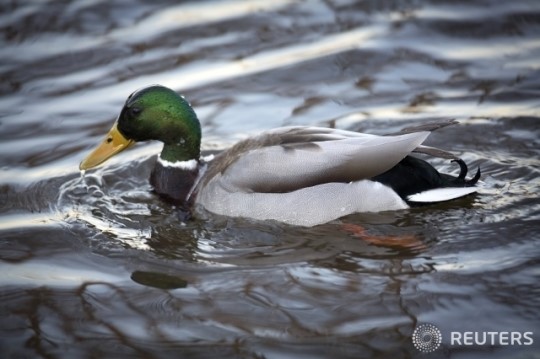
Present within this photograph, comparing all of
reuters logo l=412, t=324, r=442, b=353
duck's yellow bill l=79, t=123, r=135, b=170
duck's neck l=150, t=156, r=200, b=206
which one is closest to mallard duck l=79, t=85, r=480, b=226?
duck's neck l=150, t=156, r=200, b=206

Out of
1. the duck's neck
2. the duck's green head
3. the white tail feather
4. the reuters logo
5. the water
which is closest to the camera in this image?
the reuters logo

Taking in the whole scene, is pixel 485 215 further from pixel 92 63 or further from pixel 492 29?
pixel 92 63

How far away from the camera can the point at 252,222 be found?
5816 millimetres

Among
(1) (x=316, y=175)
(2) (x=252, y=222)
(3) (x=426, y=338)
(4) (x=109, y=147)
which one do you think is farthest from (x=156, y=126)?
(3) (x=426, y=338)

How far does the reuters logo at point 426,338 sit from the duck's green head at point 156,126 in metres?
2.57

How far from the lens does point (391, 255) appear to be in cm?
531

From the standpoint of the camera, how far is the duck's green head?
245 inches

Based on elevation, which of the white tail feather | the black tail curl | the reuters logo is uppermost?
the black tail curl

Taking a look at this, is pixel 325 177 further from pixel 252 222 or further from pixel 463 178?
pixel 463 178

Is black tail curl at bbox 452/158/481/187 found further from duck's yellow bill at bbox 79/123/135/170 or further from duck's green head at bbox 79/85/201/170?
duck's yellow bill at bbox 79/123/135/170

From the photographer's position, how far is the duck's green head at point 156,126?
6.22m

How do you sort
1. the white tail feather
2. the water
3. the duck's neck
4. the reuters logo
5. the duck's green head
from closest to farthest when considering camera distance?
the reuters logo → the water → the white tail feather → the duck's green head → the duck's neck

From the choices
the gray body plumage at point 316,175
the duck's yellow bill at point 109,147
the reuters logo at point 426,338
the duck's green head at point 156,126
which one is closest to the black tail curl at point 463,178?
the gray body plumage at point 316,175

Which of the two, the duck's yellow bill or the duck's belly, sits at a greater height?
the duck's yellow bill
